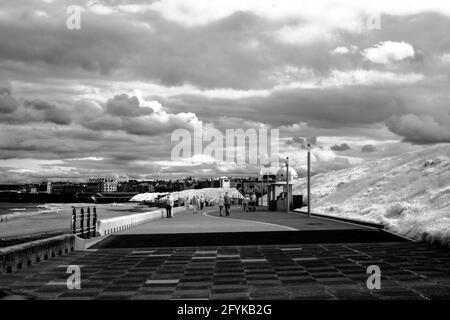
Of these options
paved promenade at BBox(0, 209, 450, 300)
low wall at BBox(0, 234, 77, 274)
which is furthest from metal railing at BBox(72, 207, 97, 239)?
paved promenade at BBox(0, 209, 450, 300)

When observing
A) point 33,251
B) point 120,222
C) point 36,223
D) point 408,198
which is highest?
point 408,198

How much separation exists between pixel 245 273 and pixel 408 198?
99.1ft

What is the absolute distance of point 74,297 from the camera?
9094 mm

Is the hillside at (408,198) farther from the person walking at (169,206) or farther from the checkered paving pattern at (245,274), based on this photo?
the person walking at (169,206)

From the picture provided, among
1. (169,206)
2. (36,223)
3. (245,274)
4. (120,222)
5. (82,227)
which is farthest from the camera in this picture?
(36,223)

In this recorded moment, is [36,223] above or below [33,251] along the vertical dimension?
below

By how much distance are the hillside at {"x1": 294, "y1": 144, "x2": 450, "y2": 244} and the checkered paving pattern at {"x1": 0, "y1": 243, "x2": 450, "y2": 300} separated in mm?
3234

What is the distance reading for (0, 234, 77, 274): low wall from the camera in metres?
11.7

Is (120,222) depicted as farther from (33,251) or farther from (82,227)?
(33,251)

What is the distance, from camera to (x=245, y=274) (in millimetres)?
11414

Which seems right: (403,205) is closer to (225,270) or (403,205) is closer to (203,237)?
(203,237)

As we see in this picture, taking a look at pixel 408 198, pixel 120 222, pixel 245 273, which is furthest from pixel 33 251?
pixel 408 198

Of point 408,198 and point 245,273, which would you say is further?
point 408,198
